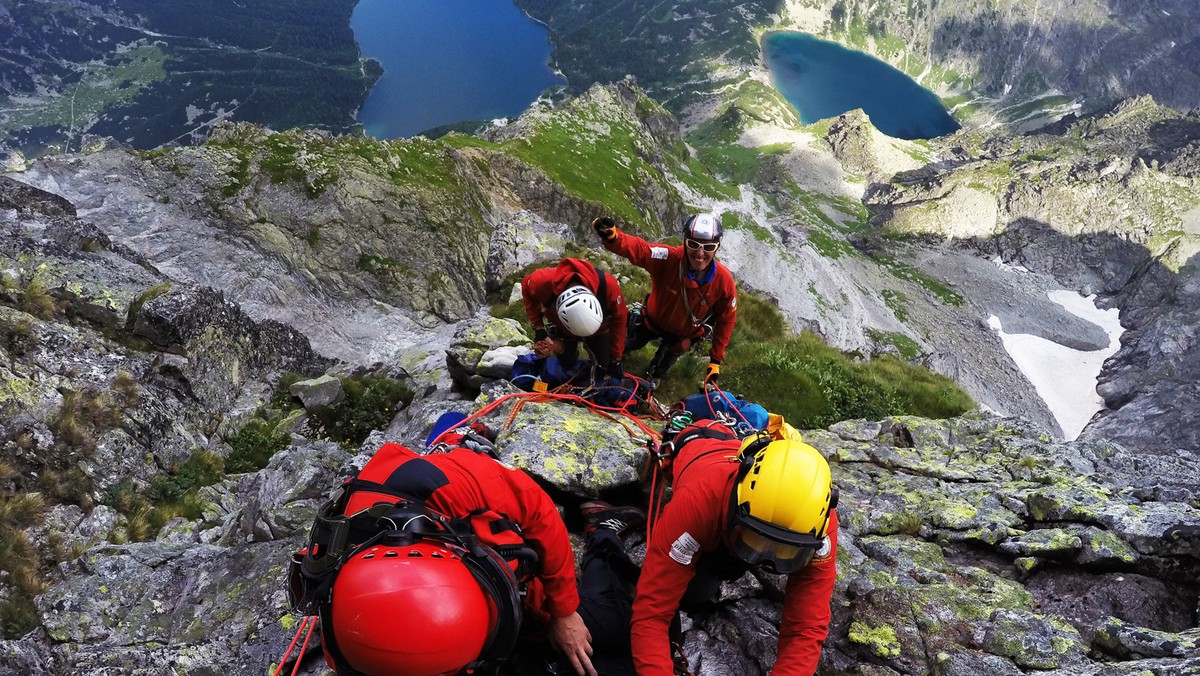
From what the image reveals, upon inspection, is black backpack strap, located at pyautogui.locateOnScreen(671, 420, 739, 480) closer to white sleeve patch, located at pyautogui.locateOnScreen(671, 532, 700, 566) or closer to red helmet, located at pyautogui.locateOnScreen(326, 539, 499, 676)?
white sleeve patch, located at pyautogui.locateOnScreen(671, 532, 700, 566)

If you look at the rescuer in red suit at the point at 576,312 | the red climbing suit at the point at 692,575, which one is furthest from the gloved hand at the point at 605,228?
the red climbing suit at the point at 692,575

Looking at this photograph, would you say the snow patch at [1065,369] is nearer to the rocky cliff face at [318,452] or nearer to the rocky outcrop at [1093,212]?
the rocky outcrop at [1093,212]

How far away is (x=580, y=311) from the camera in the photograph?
9070 mm

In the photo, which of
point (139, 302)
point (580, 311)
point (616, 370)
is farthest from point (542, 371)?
point (139, 302)

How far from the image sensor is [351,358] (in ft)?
103

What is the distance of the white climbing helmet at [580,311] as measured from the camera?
909cm

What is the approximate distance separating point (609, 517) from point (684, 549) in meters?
2.42

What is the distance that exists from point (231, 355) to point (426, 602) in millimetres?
17013

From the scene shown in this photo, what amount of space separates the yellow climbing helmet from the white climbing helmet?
4.60 metres

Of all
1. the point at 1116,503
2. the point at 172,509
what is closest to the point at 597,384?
the point at 1116,503

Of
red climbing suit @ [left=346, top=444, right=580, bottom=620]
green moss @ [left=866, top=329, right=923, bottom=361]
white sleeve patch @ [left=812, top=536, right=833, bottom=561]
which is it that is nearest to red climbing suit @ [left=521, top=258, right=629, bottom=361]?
red climbing suit @ [left=346, top=444, right=580, bottom=620]

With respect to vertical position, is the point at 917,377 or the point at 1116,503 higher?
the point at 1116,503

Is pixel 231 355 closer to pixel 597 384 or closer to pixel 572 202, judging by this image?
pixel 597 384

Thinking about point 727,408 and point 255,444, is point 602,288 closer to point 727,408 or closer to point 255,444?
point 727,408
